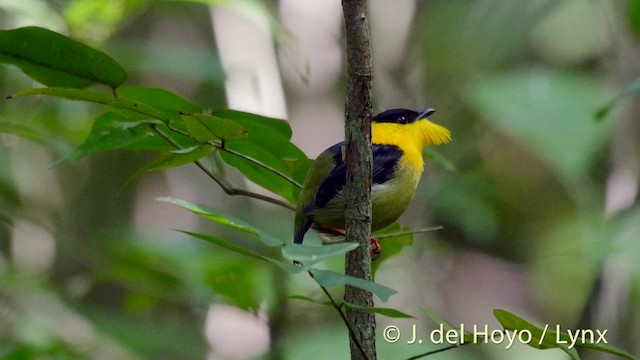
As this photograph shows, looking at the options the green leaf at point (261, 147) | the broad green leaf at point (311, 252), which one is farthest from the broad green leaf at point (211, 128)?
the broad green leaf at point (311, 252)

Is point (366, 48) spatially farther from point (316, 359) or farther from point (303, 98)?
point (303, 98)

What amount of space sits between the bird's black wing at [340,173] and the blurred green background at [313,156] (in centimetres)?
42

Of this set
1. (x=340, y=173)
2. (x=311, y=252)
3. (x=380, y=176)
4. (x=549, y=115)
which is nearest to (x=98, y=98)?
(x=311, y=252)

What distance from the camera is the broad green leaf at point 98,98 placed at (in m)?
1.26

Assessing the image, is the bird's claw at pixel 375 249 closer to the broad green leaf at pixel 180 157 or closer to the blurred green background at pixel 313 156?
the blurred green background at pixel 313 156

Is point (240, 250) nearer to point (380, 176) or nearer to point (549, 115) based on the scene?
point (380, 176)

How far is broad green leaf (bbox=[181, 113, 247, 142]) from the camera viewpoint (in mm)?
1297

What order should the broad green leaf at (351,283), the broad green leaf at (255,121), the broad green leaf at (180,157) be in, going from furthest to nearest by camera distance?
the broad green leaf at (255,121), the broad green leaf at (180,157), the broad green leaf at (351,283)

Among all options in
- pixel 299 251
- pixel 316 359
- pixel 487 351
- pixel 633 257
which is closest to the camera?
pixel 299 251

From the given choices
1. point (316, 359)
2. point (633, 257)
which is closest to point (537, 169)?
point (633, 257)

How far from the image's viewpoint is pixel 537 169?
4.96 metres

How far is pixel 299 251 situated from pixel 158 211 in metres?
4.27

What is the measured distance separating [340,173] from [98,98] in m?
0.87

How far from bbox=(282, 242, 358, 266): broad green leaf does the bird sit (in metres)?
0.60
